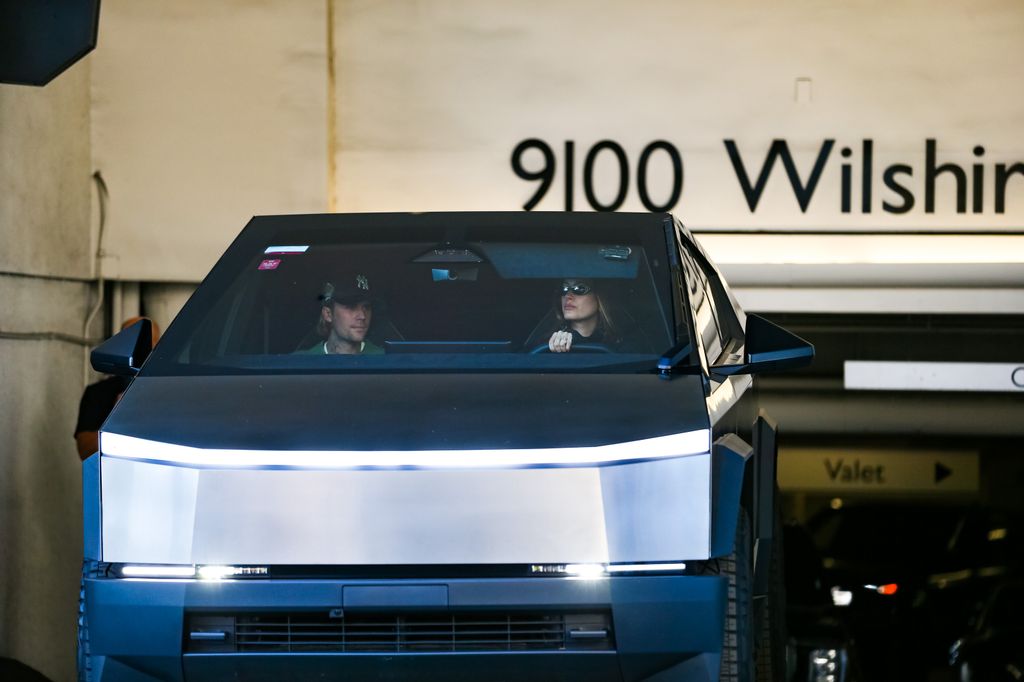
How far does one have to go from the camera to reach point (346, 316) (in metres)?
5.11

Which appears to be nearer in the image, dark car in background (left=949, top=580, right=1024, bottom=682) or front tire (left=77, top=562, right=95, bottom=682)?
front tire (left=77, top=562, right=95, bottom=682)

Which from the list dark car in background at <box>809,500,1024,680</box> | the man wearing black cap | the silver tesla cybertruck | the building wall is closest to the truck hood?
the silver tesla cybertruck

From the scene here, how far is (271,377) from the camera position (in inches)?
180

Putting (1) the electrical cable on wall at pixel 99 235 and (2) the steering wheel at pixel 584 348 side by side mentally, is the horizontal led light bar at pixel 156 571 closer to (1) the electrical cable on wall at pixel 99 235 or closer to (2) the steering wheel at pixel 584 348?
(2) the steering wheel at pixel 584 348

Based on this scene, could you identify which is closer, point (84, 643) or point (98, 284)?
point (84, 643)

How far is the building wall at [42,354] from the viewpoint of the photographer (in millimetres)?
9336

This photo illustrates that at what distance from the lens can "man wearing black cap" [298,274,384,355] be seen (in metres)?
5.03

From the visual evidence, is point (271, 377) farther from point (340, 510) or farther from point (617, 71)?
point (617, 71)

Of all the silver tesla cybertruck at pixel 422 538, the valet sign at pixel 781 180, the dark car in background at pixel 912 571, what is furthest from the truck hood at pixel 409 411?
the valet sign at pixel 781 180

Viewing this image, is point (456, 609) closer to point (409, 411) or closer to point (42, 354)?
point (409, 411)

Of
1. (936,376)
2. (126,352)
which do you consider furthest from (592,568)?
(936,376)

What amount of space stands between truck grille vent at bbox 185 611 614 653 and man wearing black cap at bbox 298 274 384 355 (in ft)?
3.81

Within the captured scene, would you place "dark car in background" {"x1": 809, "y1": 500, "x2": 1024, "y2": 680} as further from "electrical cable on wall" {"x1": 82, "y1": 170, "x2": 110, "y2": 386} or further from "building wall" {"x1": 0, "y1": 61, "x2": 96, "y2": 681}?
"electrical cable on wall" {"x1": 82, "y1": 170, "x2": 110, "y2": 386}

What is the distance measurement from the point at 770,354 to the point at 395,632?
4.56ft
